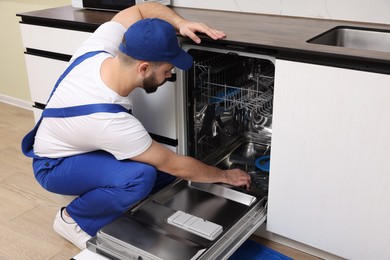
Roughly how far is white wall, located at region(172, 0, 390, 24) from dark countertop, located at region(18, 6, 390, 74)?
0.03 meters

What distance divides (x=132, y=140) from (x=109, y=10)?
0.98 meters

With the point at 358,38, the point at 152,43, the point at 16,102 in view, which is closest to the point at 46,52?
the point at 152,43

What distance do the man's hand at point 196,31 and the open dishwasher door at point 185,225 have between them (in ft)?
1.94

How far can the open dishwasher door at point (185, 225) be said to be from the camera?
1496 millimetres

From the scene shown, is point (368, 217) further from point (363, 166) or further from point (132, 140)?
point (132, 140)

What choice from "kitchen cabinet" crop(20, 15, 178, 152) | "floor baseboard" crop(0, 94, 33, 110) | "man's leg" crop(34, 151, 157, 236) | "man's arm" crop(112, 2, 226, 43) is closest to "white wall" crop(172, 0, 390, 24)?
"man's arm" crop(112, 2, 226, 43)

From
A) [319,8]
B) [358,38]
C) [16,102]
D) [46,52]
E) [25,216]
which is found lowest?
[25,216]

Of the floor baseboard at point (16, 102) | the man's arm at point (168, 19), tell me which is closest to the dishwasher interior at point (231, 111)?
the man's arm at point (168, 19)

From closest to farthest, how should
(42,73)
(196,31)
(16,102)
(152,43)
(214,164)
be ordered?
(152,43) < (196,31) < (214,164) < (42,73) < (16,102)

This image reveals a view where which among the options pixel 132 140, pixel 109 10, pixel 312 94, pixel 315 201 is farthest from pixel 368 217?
pixel 109 10

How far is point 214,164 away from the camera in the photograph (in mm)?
2156

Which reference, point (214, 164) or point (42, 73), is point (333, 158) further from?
point (42, 73)

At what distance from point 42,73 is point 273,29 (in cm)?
124

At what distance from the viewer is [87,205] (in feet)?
5.97
